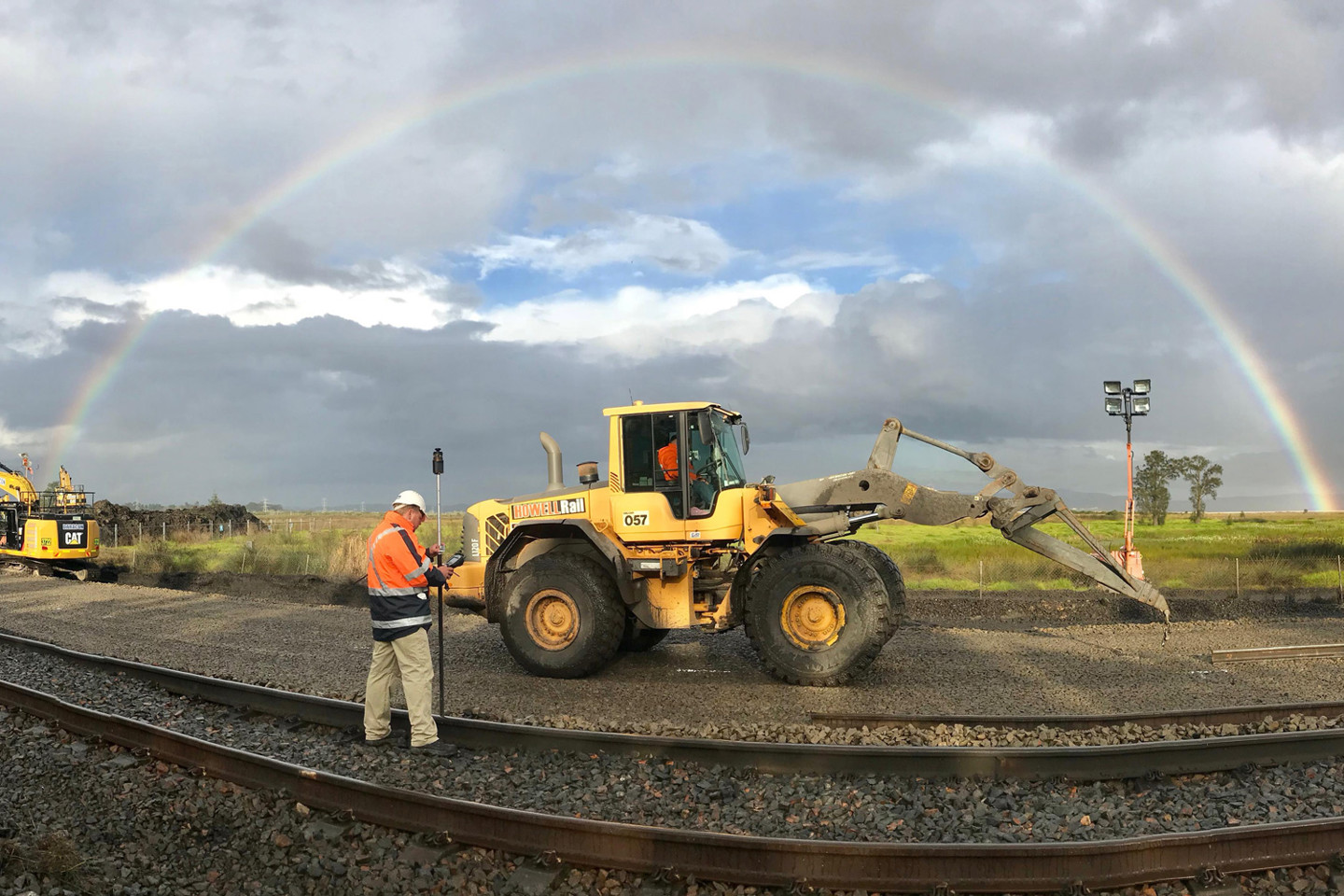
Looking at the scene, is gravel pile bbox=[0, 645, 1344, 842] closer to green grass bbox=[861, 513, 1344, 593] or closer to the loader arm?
the loader arm

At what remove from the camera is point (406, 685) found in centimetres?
737

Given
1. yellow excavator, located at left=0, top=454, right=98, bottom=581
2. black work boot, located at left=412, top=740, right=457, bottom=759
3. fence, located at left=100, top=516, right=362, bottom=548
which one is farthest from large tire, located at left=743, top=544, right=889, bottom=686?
fence, located at left=100, top=516, right=362, bottom=548

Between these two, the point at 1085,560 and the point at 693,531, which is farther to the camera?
the point at 1085,560

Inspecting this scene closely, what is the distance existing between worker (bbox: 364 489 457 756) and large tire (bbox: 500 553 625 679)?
2785mm

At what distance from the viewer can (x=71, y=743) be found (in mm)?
7711

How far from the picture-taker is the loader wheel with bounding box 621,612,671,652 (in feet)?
38.4

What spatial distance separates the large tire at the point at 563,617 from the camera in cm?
1016

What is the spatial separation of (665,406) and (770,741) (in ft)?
12.8

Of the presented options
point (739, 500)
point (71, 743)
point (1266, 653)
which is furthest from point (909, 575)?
point (71, 743)

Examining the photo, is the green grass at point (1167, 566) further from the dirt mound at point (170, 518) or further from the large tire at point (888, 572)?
the dirt mound at point (170, 518)

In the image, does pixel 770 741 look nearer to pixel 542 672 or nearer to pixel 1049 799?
pixel 1049 799

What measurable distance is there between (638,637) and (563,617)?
177 centimetres

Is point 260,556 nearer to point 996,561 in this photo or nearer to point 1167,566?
point 996,561

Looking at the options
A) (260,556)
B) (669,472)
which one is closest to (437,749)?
(669,472)
